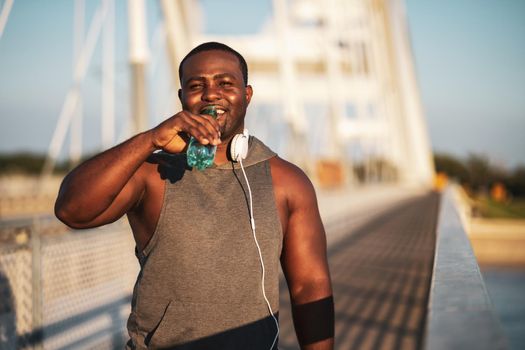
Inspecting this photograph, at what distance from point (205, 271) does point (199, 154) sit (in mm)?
327

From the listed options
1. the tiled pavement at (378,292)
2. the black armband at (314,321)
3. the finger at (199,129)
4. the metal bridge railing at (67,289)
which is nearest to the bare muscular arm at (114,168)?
the finger at (199,129)

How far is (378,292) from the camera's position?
25.2 ft

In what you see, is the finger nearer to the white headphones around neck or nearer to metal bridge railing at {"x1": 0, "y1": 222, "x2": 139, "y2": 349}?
the white headphones around neck

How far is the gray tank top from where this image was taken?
1994 millimetres

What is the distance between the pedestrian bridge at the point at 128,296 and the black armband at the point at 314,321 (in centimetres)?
31

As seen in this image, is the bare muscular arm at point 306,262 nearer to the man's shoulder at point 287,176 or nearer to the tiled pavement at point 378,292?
the man's shoulder at point 287,176

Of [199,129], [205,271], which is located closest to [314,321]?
[205,271]

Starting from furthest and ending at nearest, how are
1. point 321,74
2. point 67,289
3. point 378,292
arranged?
1. point 321,74
2. point 378,292
3. point 67,289

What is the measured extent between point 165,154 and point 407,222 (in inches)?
627

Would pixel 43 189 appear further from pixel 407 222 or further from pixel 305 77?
pixel 305 77

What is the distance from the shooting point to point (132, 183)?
6.93 ft

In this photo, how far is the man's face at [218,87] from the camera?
7.13 feet

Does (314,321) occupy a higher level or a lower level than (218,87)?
lower

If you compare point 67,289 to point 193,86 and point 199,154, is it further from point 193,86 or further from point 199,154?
point 199,154
